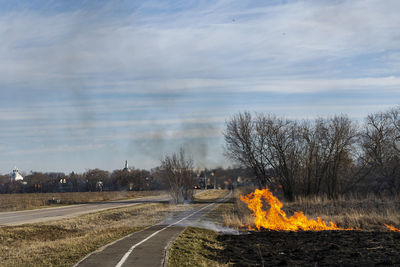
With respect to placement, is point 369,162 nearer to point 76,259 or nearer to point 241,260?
point 241,260

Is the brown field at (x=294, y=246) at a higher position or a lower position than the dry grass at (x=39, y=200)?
lower

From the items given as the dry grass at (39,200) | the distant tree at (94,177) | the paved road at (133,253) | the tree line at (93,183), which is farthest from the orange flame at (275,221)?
the distant tree at (94,177)

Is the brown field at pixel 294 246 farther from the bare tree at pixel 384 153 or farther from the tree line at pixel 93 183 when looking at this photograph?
the tree line at pixel 93 183

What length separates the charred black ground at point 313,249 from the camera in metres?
14.0

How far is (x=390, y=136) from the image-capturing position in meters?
45.9

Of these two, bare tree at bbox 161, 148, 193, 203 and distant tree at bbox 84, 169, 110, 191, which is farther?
distant tree at bbox 84, 169, 110, 191

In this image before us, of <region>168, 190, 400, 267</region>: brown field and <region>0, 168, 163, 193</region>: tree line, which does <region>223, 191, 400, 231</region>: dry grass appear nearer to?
<region>168, 190, 400, 267</region>: brown field

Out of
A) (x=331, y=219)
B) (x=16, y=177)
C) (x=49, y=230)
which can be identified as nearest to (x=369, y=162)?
(x=331, y=219)

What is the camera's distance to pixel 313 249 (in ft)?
53.9

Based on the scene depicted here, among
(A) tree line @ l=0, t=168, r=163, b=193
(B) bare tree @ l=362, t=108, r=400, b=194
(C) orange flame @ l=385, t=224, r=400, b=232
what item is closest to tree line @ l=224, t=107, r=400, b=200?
(B) bare tree @ l=362, t=108, r=400, b=194

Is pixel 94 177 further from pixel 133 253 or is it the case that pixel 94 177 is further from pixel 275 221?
pixel 133 253

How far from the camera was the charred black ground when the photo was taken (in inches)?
551

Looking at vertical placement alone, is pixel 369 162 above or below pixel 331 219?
above

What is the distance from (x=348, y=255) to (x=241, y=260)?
424cm
